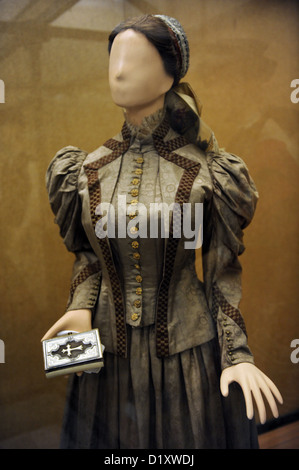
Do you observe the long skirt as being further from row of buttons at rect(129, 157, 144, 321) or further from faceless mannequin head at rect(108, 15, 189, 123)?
A: faceless mannequin head at rect(108, 15, 189, 123)

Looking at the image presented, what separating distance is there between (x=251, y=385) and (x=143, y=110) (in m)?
0.64

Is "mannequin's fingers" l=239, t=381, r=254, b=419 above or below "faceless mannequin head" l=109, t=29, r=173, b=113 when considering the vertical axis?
below

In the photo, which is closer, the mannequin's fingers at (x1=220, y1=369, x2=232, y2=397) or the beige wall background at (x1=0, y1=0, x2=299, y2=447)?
the mannequin's fingers at (x1=220, y1=369, x2=232, y2=397)

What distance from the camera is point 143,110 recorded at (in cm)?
100

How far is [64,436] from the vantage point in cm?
112

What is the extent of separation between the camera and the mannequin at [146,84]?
917 millimetres

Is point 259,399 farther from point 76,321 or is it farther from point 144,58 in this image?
point 144,58

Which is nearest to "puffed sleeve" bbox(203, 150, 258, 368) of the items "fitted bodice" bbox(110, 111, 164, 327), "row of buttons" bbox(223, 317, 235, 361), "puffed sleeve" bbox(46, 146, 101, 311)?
"row of buttons" bbox(223, 317, 235, 361)

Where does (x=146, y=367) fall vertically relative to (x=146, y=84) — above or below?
below

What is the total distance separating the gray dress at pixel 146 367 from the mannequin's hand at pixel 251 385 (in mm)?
28

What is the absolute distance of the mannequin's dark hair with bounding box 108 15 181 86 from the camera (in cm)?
94

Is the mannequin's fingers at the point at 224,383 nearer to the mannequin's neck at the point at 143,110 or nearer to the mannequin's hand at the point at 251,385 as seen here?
the mannequin's hand at the point at 251,385

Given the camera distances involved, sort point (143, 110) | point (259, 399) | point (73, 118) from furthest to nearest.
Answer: point (73, 118) < point (143, 110) < point (259, 399)

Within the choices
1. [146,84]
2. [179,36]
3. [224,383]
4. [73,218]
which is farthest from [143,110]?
[224,383]
